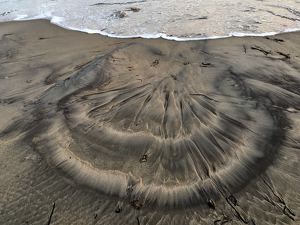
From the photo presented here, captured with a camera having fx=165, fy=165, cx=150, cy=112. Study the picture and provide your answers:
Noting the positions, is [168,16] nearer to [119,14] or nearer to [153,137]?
[119,14]

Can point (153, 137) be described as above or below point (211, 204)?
above

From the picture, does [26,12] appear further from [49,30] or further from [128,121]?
[128,121]

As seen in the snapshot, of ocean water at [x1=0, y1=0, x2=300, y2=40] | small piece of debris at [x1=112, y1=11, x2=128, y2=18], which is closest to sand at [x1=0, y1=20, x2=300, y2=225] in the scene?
ocean water at [x1=0, y1=0, x2=300, y2=40]

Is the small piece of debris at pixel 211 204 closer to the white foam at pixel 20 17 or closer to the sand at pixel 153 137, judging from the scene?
the sand at pixel 153 137

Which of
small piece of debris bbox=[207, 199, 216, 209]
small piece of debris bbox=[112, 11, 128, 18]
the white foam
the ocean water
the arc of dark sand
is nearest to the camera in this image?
small piece of debris bbox=[207, 199, 216, 209]

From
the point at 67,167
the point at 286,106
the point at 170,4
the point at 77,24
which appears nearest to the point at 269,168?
the point at 286,106

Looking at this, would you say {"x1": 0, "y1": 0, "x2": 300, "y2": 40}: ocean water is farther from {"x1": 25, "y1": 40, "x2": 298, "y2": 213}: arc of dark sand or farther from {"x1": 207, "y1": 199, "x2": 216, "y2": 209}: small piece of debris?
{"x1": 207, "y1": 199, "x2": 216, "y2": 209}: small piece of debris

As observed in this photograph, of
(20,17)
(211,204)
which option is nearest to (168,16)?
(20,17)
